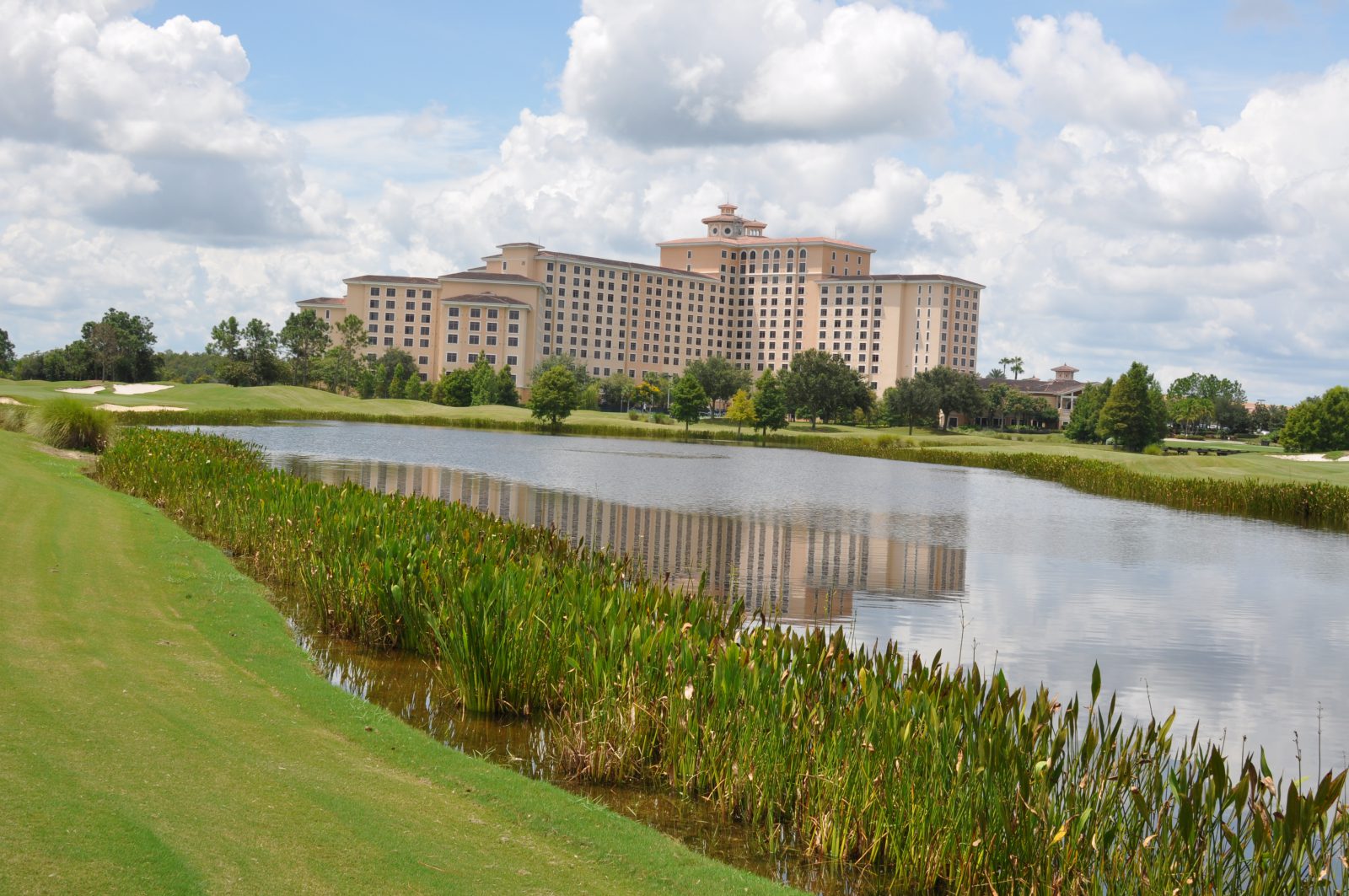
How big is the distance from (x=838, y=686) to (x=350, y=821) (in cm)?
364

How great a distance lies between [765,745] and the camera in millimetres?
7629

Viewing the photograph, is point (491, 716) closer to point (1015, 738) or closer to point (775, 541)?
point (1015, 738)

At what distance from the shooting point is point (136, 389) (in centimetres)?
8062

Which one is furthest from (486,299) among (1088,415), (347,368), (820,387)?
(1088,415)

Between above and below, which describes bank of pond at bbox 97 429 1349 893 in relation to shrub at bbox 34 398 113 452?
below

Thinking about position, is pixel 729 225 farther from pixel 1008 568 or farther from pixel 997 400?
pixel 1008 568

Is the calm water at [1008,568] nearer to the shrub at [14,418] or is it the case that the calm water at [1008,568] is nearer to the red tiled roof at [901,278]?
the shrub at [14,418]

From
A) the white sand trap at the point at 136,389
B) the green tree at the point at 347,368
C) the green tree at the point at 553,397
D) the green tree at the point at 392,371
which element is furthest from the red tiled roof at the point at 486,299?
the white sand trap at the point at 136,389

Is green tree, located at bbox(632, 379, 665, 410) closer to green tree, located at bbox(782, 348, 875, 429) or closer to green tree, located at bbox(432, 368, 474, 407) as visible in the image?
green tree, located at bbox(432, 368, 474, 407)

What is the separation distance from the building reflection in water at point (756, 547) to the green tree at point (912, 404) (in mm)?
83671

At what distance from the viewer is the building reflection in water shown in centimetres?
1805

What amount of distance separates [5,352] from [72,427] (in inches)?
3681

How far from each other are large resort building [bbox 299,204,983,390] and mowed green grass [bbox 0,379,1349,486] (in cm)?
4668

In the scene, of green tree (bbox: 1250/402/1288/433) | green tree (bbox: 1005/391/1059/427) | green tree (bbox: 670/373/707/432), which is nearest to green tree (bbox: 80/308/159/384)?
green tree (bbox: 670/373/707/432)
